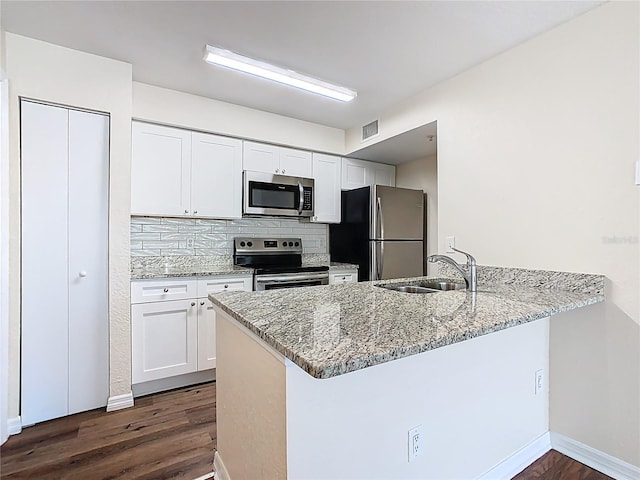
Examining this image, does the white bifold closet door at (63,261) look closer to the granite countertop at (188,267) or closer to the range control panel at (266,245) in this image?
the granite countertop at (188,267)

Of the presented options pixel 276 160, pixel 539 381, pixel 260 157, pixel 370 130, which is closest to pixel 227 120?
pixel 260 157

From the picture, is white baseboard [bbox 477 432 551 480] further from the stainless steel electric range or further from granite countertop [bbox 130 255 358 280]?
granite countertop [bbox 130 255 358 280]

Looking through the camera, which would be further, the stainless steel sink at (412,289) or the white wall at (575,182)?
the stainless steel sink at (412,289)

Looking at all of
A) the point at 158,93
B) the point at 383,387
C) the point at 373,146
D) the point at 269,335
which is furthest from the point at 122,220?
the point at 373,146

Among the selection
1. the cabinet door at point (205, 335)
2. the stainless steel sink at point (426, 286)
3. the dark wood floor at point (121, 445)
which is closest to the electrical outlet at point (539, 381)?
the stainless steel sink at point (426, 286)

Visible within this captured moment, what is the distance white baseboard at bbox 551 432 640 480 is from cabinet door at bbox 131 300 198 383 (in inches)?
97.7

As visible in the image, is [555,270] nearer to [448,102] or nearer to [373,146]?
[448,102]

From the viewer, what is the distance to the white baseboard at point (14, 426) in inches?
77.9

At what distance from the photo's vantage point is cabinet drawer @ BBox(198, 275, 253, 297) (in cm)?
271

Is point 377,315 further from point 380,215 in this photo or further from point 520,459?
point 380,215

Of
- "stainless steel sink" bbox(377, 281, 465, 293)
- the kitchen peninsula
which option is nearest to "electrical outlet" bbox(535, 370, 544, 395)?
the kitchen peninsula

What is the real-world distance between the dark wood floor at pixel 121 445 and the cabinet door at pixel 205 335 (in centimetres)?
37

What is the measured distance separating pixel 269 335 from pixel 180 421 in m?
1.67

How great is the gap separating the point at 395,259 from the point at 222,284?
1.76 m
